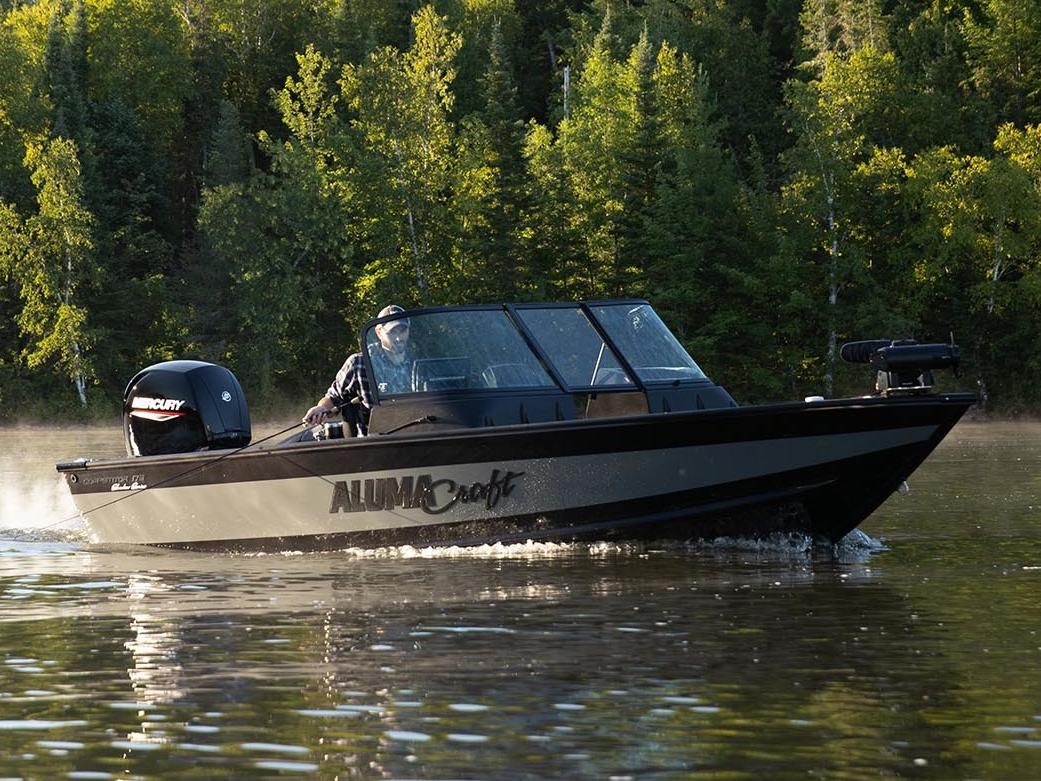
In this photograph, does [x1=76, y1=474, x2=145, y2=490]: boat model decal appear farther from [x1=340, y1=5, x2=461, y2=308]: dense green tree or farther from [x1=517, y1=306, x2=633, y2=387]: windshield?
[x1=340, y1=5, x2=461, y2=308]: dense green tree

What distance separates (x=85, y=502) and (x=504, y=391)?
4361 mm

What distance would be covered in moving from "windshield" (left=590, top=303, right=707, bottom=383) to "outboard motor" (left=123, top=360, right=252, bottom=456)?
124 inches

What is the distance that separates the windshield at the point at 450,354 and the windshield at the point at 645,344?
2.47 feet

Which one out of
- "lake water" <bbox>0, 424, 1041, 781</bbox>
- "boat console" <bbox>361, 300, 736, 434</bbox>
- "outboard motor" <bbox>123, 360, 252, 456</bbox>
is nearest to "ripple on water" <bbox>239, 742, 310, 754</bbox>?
"lake water" <bbox>0, 424, 1041, 781</bbox>

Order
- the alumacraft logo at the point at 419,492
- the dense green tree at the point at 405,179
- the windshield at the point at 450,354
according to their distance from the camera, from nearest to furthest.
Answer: the alumacraft logo at the point at 419,492 → the windshield at the point at 450,354 → the dense green tree at the point at 405,179

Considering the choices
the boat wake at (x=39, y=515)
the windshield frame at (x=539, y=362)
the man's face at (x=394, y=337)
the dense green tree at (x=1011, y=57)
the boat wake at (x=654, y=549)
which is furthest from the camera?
the dense green tree at (x=1011, y=57)

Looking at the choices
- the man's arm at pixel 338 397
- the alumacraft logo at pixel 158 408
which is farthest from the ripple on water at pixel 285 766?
the alumacraft logo at pixel 158 408

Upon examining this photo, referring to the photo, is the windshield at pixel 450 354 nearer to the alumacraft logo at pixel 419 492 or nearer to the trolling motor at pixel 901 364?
the alumacraft logo at pixel 419 492

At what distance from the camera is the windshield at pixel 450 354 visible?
14.9 m

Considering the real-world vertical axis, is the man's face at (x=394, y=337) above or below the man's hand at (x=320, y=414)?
above

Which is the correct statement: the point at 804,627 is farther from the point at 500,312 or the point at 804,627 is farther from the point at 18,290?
the point at 18,290

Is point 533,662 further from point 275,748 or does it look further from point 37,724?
point 37,724

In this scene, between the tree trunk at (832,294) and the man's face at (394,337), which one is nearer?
the man's face at (394,337)

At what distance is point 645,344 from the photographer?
15.5 metres
